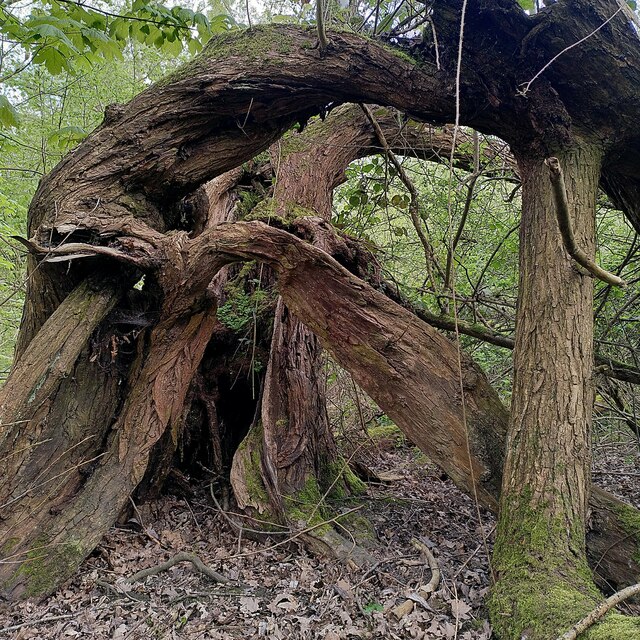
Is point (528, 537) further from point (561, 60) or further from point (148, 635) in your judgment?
point (561, 60)

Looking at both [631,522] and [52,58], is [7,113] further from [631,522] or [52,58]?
[631,522]

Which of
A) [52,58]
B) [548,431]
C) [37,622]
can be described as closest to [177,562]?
[37,622]

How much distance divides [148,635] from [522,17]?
396 centimetres

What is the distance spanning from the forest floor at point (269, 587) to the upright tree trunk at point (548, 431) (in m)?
0.24

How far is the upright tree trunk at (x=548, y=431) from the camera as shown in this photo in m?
2.10

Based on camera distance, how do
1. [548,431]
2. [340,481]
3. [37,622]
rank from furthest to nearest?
[340,481] → [37,622] → [548,431]

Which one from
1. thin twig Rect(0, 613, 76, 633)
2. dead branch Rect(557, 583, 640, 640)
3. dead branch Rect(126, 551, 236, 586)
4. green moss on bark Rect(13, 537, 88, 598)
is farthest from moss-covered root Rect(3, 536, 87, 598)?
dead branch Rect(557, 583, 640, 640)

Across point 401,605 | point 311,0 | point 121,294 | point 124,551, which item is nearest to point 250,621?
point 401,605

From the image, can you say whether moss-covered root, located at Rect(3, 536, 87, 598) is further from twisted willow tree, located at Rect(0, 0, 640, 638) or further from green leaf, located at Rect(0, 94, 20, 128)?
green leaf, located at Rect(0, 94, 20, 128)

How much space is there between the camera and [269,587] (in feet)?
10.1

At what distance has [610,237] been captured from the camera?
5.22m

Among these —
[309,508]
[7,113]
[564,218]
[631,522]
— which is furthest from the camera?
[309,508]

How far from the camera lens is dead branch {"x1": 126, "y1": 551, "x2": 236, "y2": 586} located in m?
3.15

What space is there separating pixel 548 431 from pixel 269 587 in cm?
197
